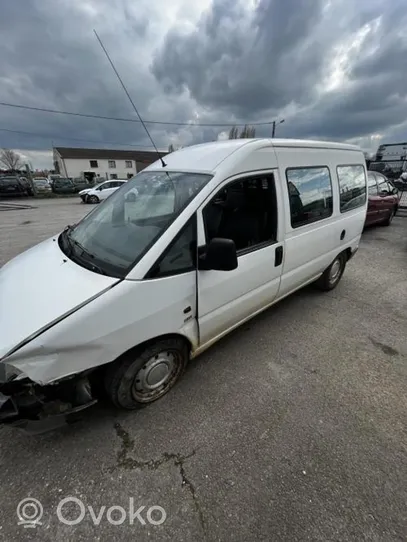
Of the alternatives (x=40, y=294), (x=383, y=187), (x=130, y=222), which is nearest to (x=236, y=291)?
(x=130, y=222)

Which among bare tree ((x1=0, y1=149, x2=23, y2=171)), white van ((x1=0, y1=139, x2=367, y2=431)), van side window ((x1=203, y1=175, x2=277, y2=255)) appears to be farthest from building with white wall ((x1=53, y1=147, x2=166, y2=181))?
van side window ((x1=203, y1=175, x2=277, y2=255))

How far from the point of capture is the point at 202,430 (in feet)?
6.50

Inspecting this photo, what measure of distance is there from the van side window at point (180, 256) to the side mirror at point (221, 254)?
0.13 m

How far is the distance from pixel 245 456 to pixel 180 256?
1.47 meters

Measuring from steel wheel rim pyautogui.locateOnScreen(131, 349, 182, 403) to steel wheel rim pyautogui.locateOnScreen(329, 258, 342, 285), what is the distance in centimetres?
284

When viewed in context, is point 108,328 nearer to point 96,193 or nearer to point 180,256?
point 180,256

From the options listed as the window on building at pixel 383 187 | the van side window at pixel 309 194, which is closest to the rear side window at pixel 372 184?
the window on building at pixel 383 187

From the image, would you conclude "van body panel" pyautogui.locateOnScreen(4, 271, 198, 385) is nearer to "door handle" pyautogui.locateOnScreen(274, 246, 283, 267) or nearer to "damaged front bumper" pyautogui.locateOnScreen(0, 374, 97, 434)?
"damaged front bumper" pyautogui.locateOnScreen(0, 374, 97, 434)

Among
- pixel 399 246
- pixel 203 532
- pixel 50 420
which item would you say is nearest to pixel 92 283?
pixel 50 420

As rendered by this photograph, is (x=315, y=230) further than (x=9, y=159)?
No

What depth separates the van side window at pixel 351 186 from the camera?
3426 millimetres

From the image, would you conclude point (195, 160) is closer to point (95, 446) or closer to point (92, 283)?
point (92, 283)

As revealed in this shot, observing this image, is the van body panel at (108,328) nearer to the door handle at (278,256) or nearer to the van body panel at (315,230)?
the door handle at (278,256)

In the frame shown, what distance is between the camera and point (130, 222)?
220 cm
